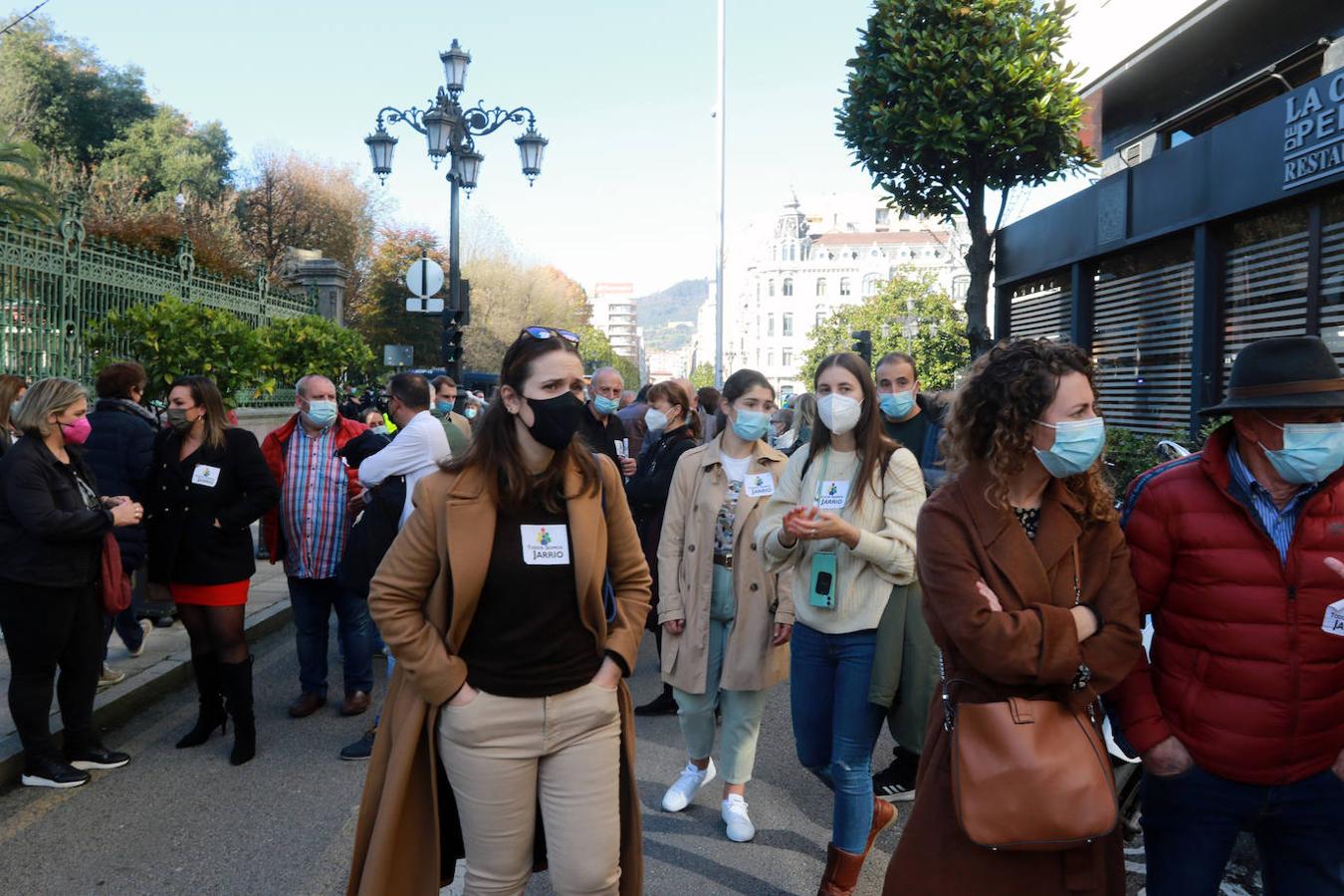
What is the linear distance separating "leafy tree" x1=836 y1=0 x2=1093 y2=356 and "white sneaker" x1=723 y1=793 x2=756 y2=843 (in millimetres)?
10267

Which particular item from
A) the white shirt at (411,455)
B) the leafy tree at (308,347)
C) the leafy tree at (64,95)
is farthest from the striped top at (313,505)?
the leafy tree at (64,95)

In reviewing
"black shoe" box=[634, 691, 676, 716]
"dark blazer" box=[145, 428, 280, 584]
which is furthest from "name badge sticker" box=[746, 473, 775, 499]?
"dark blazer" box=[145, 428, 280, 584]

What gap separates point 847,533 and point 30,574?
369cm

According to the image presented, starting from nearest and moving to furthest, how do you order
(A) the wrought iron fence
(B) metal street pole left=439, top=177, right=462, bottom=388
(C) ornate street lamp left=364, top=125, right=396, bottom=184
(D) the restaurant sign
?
1. (D) the restaurant sign
2. (A) the wrought iron fence
3. (B) metal street pole left=439, top=177, right=462, bottom=388
4. (C) ornate street lamp left=364, top=125, right=396, bottom=184

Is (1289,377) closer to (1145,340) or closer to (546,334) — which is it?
(546,334)


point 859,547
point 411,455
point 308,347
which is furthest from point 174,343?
point 859,547

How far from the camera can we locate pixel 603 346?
301 ft

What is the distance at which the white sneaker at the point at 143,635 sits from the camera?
7242 millimetres

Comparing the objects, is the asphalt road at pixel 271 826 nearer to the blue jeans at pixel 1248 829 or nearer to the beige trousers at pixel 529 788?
the beige trousers at pixel 529 788

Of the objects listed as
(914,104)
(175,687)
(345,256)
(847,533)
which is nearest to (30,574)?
(175,687)

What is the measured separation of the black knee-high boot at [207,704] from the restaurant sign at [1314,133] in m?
8.68

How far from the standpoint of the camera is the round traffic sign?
51.2 ft

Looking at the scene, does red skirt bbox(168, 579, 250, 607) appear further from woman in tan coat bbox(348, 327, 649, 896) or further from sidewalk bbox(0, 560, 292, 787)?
woman in tan coat bbox(348, 327, 649, 896)

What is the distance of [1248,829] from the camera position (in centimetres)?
255
